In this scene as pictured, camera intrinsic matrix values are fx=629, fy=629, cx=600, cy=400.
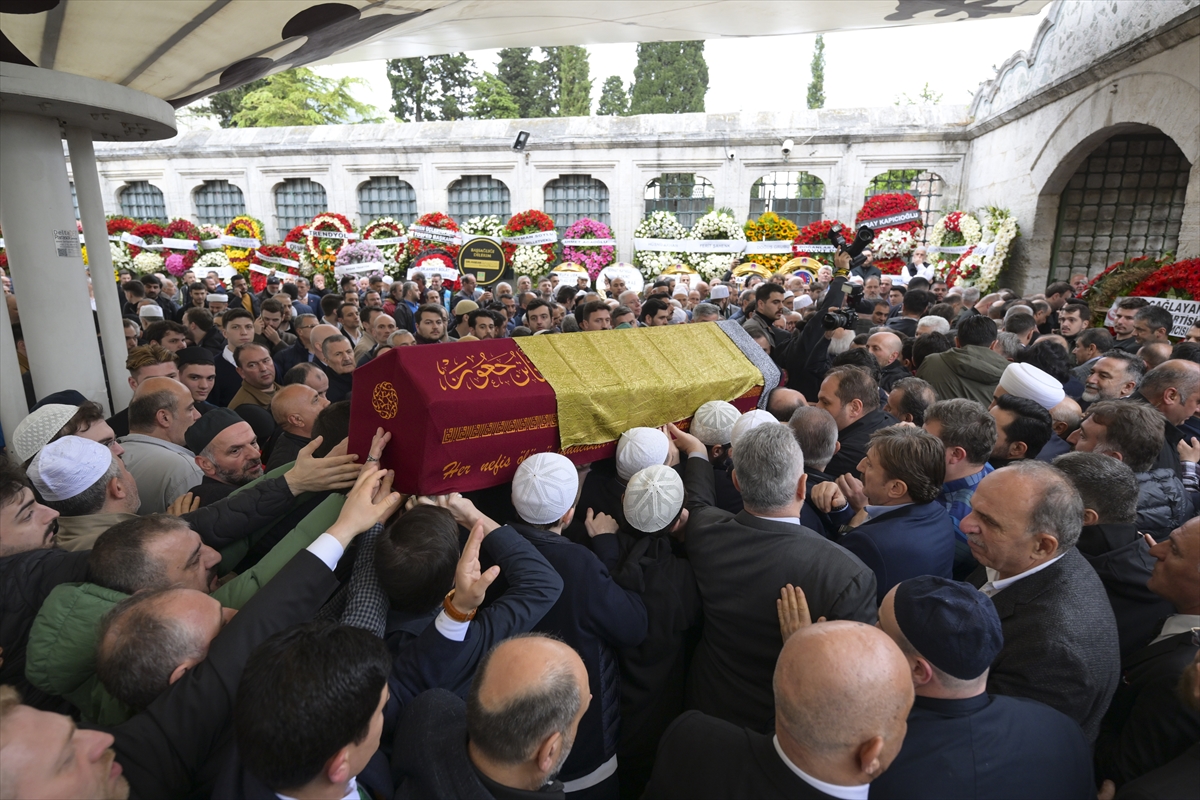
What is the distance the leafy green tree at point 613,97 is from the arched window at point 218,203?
67.8 feet

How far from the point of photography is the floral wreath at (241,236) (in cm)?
1808

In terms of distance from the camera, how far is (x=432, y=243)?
667 inches

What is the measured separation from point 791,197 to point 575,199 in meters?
6.16

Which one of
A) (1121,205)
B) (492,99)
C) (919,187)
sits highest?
(492,99)

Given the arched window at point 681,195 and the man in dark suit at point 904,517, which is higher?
the arched window at point 681,195

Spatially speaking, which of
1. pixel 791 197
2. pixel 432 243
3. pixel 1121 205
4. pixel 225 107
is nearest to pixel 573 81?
pixel 225 107

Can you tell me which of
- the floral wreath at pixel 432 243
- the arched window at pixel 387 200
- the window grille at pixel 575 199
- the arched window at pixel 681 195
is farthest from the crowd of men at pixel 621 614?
the arched window at pixel 387 200

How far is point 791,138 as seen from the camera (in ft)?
53.8

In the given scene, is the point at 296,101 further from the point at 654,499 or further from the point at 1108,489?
the point at 1108,489

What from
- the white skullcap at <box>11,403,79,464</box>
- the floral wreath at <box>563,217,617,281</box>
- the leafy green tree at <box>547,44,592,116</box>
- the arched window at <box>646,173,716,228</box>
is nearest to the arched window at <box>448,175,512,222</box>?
the floral wreath at <box>563,217,617,281</box>

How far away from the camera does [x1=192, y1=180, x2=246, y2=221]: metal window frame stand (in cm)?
1964

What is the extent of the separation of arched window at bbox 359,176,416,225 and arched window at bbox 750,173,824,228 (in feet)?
33.1

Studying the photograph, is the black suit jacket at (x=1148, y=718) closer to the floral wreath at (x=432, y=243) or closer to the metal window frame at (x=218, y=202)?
the floral wreath at (x=432, y=243)

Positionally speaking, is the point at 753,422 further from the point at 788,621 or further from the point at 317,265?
the point at 317,265
